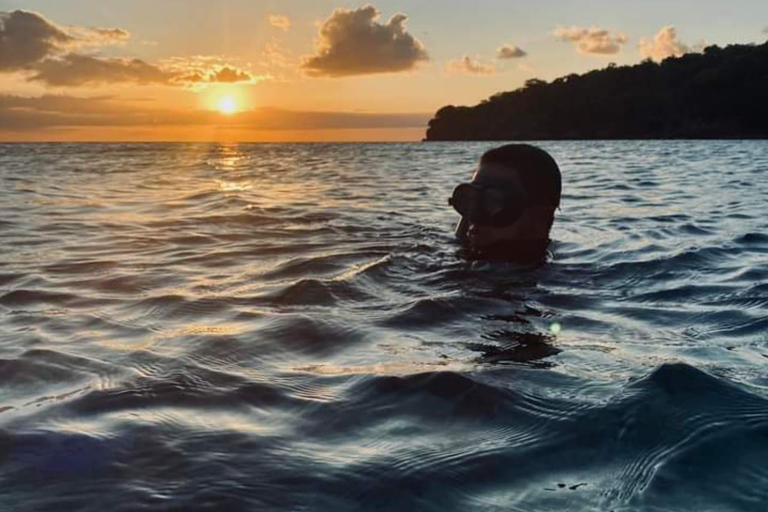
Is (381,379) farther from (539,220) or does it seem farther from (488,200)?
(539,220)

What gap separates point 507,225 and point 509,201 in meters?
0.31

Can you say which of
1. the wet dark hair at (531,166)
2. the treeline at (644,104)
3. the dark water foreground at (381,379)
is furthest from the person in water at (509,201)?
the treeline at (644,104)

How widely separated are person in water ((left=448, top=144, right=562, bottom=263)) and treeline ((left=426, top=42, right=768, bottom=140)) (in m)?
102

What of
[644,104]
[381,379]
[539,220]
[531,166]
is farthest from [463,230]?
[644,104]

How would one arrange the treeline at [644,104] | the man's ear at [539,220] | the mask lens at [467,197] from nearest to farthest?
the mask lens at [467,197], the man's ear at [539,220], the treeline at [644,104]

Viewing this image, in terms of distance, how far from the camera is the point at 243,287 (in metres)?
5.54

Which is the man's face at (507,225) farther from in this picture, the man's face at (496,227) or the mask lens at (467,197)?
the mask lens at (467,197)

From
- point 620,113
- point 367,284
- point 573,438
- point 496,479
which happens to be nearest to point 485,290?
point 367,284

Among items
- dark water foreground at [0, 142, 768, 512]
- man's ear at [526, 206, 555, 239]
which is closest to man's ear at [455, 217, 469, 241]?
dark water foreground at [0, 142, 768, 512]

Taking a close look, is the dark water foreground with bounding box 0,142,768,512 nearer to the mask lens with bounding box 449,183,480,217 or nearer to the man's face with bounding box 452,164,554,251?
the man's face with bounding box 452,164,554,251

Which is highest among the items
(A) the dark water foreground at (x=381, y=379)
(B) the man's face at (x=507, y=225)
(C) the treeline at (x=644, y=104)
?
(C) the treeline at (x=644, y=104)

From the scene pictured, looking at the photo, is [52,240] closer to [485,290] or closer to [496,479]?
[485,290]

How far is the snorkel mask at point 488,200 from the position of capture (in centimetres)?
659

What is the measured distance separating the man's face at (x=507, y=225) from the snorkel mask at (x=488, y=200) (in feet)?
0.04
